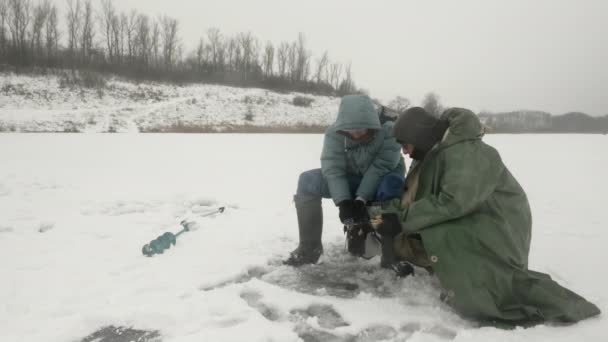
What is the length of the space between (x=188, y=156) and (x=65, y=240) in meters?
5.91

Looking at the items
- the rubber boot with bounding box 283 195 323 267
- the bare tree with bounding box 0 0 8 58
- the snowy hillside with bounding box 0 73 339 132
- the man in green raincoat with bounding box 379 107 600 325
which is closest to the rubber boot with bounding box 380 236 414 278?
the man in green raincoat with bounding box 379 107 600 325

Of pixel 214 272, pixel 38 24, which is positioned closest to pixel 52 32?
pixel 38 24

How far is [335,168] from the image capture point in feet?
9.11

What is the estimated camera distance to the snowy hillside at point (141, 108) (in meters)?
23.3

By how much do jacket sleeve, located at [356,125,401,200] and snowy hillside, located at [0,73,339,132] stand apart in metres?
21.6

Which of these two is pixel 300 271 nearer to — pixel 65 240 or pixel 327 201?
pixel 65 240

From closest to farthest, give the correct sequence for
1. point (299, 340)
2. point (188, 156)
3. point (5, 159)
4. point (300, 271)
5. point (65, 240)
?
1. point (299, 340)
2. point (300, 271)
3. point (65, 240)
4. point (5, 159)
5. point (188, 156)

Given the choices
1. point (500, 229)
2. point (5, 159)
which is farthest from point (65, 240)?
point (5, 159)

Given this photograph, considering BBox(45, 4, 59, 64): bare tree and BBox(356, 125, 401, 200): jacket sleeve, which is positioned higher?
BBox(45, 4, 59, 64): bare tree

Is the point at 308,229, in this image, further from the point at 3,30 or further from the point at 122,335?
the point at 3,30

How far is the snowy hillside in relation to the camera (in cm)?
2333

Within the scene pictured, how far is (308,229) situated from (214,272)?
0.73 meters

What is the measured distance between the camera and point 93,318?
6.82 ft

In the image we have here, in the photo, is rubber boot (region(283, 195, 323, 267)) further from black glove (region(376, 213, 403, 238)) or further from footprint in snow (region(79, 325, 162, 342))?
footprint in snow (region(79, 325, 162, 342))
